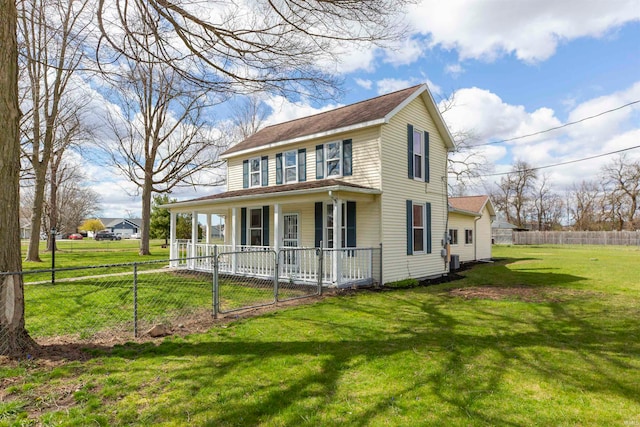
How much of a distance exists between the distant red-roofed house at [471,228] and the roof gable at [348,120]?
6.02 metres

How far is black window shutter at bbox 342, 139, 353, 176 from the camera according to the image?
11934 millimetres

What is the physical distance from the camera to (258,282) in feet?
37.7

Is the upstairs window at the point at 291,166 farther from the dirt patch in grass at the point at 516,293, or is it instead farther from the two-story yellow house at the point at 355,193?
the dirt patch in grass at the point at 516,293

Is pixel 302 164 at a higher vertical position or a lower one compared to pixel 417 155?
lower

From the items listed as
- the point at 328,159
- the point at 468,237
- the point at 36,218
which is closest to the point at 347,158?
the point at 328,159

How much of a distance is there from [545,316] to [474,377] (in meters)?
4.12

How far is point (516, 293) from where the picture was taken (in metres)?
9.73

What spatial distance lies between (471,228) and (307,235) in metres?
13.1

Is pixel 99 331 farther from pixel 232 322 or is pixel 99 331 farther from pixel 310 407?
pixel 310 407

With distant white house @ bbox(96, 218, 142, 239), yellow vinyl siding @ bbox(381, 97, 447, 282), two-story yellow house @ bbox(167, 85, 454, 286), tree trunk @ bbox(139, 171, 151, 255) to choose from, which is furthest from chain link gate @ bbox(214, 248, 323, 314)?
distant white house @ bbox(96, 218, 142, 239)

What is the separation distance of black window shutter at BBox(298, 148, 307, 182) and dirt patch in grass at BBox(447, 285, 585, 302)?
20.9 ft

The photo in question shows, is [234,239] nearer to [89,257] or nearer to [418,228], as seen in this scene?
[418,228]

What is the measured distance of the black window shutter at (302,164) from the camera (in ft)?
43.1

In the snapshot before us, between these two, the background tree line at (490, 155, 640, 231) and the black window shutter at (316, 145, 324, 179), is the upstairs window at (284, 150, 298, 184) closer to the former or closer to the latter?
the black window shutter at (316, 145, 324, 179)
